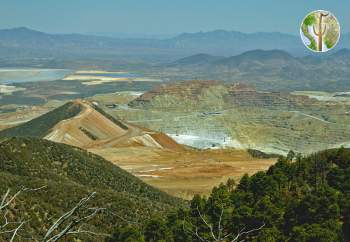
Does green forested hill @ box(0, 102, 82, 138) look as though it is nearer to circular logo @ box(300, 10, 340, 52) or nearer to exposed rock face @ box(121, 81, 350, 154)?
exposed rock face @ box(121, 81, 350, 154)

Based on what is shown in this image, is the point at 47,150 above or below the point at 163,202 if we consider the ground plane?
above

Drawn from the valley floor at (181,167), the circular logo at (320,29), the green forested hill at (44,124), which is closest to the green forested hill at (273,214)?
the circular logo at (320,29)

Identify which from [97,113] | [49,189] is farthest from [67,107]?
[49,189]

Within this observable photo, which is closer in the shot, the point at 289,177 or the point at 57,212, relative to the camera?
the point at 57,212

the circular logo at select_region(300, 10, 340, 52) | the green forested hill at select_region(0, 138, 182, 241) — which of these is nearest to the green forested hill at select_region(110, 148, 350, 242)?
the green forested hill at select_region(0, 138, 182, 241)

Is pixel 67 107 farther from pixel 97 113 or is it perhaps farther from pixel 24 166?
pixel 24 166

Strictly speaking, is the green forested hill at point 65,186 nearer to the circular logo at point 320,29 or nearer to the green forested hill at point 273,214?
the green forested hill at point 273,214
